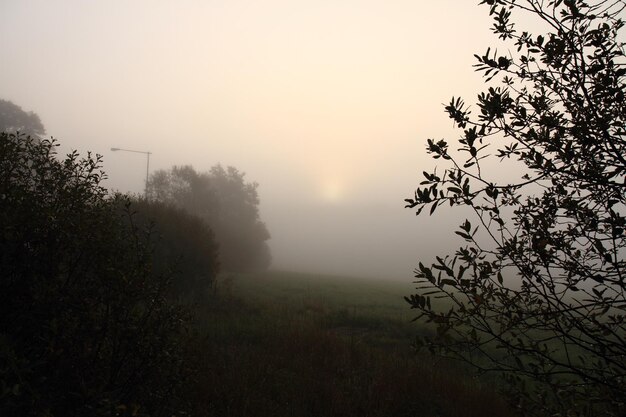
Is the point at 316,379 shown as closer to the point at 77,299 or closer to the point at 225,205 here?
the point at 77,299

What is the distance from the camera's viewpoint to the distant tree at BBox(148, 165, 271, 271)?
4431 cm

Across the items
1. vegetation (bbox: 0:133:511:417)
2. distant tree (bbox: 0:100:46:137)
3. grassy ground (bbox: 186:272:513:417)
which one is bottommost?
grassy ground (bbox: 186:272:513:417)

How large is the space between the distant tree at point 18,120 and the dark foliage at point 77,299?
173ft

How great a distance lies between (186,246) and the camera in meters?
19.6

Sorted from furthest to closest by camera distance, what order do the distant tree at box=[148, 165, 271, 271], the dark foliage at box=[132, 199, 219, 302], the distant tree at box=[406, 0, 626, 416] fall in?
the distant tree at box=[148, 165, 271, 271] < the dark foliage at box=[132, 199, 219, 302] < the distant tree at box=[406, 0, 626, 416]

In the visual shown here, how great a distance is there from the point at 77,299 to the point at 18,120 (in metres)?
57.0

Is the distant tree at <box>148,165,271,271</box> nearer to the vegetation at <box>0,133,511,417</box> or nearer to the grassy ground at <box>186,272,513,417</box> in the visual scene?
the grassy ground at <box>186,272,513,417</box>

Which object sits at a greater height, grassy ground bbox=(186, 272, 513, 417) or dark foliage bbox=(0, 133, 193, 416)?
dark foliage bbox=(0, 133, 193, 416)

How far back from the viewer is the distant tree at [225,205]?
4431 centimetres

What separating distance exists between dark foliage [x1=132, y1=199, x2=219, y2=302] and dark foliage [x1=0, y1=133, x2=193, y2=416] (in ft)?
46.1

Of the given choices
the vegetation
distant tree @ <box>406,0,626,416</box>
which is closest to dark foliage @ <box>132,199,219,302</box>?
the vegetation

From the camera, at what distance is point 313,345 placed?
32.3 ft

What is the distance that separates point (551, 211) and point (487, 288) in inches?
33.3

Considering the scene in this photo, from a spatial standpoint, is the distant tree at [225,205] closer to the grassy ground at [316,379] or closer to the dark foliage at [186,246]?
the dark foliage at [186,246]
